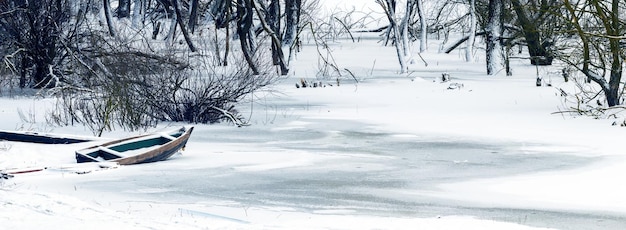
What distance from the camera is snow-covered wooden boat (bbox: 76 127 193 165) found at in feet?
48.0

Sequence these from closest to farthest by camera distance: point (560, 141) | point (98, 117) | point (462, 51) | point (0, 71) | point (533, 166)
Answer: point (533, 166), point (560, 141), point (98, 117), point (0, 71), point (462, 51)

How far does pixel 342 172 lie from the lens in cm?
1411

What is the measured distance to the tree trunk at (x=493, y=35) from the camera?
3366 centimetres

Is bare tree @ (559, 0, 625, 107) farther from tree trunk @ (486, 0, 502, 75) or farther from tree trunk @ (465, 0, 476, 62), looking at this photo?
tree trunk @ (465, 0, 476, 62)

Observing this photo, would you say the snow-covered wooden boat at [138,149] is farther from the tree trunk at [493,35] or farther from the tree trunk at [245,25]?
the tree trunk at [493,35]

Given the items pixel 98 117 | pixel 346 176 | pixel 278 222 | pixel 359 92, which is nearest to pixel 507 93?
pixel 359 92

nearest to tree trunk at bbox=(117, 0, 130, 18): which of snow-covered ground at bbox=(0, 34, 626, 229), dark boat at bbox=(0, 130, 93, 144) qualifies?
snow-covered ground at bbox=(0, 34, 626, 229)

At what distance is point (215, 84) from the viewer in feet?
73.0

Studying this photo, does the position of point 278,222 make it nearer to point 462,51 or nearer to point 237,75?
point 237,75

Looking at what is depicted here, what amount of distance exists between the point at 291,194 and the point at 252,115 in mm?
10668

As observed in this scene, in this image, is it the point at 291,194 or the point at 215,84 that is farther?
the point at 215,84

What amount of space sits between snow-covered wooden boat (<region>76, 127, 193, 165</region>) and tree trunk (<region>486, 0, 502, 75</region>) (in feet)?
63.0

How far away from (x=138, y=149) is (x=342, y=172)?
11.4 feet

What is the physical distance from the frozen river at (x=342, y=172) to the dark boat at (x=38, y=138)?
185 centimetres
